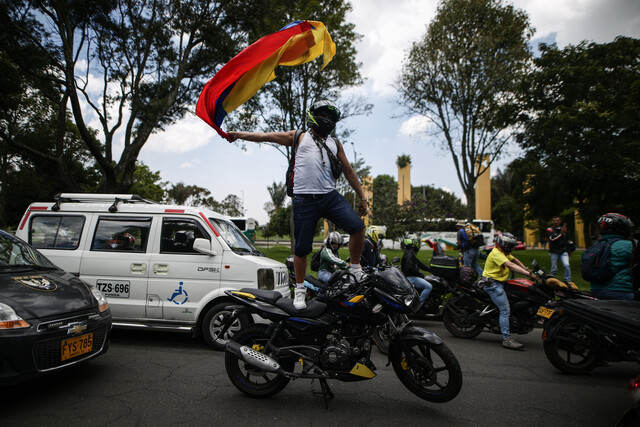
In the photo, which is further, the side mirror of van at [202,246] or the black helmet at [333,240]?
the black helmet at [333,240]

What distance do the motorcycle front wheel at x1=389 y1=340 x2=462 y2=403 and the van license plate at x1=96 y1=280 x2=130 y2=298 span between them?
3873 millimetres

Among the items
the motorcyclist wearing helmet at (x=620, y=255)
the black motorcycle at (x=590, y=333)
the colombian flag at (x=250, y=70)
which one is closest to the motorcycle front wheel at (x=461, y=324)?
the black motorcycle at (x=590, y=333)

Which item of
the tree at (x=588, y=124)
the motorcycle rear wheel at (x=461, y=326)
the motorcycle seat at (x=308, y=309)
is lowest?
the motorcycle rear wheel at (x=461, y=326)

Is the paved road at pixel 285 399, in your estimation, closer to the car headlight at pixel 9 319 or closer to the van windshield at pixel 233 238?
the car headlight at pixel 9 319

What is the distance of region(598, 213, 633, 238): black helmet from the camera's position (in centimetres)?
465

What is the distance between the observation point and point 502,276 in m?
5.86

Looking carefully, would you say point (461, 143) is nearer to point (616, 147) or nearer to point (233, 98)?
point (616, 147)

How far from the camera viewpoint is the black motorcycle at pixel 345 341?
10.4 ft

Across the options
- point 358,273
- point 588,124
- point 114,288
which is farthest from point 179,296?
point 588,124

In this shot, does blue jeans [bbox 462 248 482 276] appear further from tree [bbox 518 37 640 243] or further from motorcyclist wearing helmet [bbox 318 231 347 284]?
tree [bbox 518 37 640 243]

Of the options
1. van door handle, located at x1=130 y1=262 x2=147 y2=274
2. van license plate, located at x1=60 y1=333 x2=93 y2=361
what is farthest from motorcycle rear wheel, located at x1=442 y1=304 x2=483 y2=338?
van license plate, located at x1=60 y1=333 x2=93 y2=361

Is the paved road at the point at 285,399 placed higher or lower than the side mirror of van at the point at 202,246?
lower

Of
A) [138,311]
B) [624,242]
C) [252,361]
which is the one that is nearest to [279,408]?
[252,361]

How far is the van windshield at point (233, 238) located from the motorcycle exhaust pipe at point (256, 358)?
2.20 m
